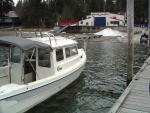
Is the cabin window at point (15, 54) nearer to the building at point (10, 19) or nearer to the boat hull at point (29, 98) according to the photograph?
the boat hull at point (29, 98)

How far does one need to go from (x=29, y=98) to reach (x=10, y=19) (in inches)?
3408

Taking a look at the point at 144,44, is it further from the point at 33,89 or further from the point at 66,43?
the point at 33,89

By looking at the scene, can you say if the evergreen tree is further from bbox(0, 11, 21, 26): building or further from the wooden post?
the wooden post

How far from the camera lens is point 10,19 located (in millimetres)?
92438

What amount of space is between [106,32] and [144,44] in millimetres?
17236

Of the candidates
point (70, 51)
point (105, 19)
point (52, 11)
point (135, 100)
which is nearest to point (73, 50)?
point (70, 51)

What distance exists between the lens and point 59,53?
1344 centimetres

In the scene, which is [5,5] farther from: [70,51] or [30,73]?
[30,73]

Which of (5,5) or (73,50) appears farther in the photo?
(5,5)

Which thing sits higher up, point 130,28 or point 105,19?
point 105,19

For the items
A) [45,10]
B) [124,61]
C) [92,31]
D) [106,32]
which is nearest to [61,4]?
[45,10]

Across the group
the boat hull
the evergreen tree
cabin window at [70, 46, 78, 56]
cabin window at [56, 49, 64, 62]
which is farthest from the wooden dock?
the evergreen tree

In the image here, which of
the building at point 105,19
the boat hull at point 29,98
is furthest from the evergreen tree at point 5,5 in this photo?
the boat hull at point 29,98

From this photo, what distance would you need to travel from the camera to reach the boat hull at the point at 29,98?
8840mm
